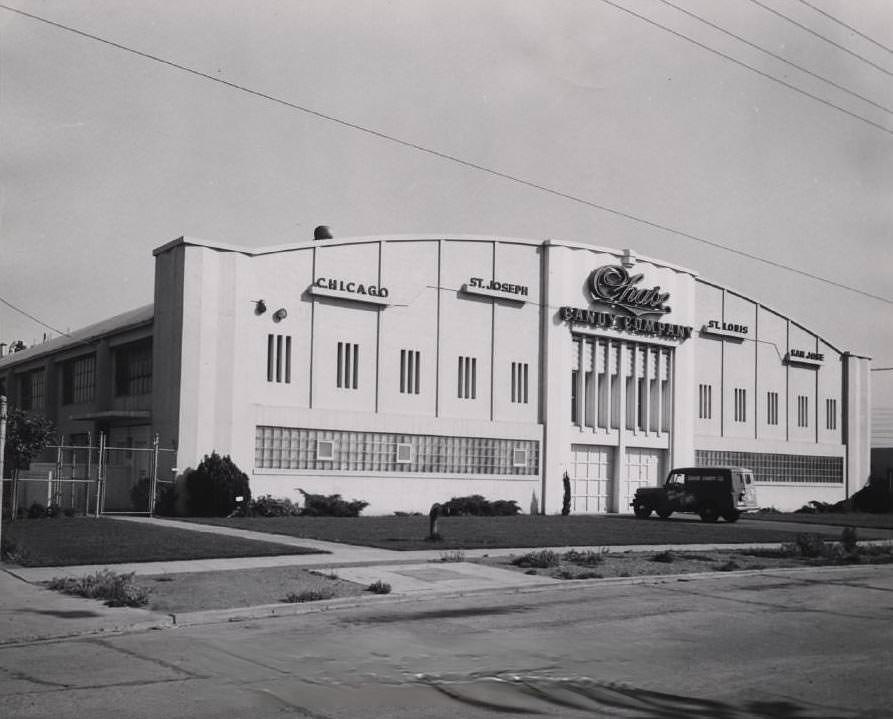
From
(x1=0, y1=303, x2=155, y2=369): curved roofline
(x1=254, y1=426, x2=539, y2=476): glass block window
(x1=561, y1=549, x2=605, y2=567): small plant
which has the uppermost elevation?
(x1=0, y1=303, x2=155, y2=369): curved roofline

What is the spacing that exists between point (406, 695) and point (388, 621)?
441cm

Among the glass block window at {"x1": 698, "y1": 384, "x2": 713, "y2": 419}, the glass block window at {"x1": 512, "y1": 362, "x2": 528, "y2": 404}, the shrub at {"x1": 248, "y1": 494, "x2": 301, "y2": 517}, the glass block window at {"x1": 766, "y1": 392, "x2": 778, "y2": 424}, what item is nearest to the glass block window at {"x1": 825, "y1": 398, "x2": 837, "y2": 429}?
the glass block window at {"x1": 766, "y1": 392, "x2": 778, "y2": 424}

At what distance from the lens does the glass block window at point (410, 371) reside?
3675 cm

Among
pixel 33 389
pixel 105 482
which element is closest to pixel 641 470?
pixel 105 482

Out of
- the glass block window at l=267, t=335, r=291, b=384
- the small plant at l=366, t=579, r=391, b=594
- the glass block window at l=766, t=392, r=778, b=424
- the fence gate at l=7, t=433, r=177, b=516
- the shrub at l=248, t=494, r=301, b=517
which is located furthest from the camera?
the glass block window at l=766, t=392, r=778, b=424

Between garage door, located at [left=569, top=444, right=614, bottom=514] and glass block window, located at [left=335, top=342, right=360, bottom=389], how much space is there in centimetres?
1064

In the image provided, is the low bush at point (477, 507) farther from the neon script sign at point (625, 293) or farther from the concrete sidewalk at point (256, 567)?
the concrete sidewalk at point (256, 567)

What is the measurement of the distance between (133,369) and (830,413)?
113 ft

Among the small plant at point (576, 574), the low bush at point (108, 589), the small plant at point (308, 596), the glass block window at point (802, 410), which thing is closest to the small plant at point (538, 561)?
the small plant at point (576, 574)

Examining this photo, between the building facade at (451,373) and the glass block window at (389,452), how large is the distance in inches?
2.8

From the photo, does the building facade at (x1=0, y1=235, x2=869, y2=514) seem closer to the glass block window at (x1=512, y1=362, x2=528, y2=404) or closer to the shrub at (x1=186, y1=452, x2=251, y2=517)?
the glass block window at (x1=512, y1=362, x2=528, y2=404)

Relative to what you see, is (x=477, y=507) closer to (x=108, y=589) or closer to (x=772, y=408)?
(x=772, y=408)

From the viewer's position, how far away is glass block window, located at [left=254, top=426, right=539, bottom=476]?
1329 inches

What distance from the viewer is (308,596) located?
14.2m
